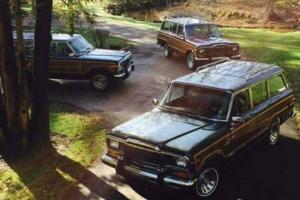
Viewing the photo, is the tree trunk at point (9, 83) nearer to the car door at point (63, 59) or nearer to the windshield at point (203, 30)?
the car door at point (63, 59)

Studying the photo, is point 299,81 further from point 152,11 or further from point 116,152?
point 152,11

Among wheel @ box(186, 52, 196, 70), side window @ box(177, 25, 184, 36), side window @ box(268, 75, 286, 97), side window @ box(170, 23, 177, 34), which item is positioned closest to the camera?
side window @ box(268, 75, 286, 97)

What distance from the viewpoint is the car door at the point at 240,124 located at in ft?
27.5

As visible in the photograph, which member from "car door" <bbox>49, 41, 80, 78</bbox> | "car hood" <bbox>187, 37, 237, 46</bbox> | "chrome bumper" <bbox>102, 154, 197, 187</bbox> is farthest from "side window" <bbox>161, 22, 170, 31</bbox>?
"chrome bumper" <bbox>102, 154, 197, 187</bbox>

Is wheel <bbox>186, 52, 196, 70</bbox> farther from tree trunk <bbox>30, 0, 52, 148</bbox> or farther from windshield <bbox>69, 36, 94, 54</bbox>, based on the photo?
tree trunk <bbox>30, 0, 52, 148</bbox>

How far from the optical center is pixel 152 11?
147ft

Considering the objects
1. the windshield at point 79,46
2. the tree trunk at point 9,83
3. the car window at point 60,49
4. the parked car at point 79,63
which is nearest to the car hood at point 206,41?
the parked car at point 79,63

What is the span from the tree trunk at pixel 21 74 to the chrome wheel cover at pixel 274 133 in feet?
18.3

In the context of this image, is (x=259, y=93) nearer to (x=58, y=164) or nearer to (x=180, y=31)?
(x=58, y=164)

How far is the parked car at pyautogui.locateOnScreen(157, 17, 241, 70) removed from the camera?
1673 centimetres

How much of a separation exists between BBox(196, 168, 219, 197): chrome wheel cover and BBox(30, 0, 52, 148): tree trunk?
4061mm

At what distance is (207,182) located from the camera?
7.94 metres

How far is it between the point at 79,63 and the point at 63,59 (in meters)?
0.56

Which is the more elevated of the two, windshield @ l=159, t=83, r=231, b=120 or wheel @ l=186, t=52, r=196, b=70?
windshield @ l=159, t=83, r=231, b=120
